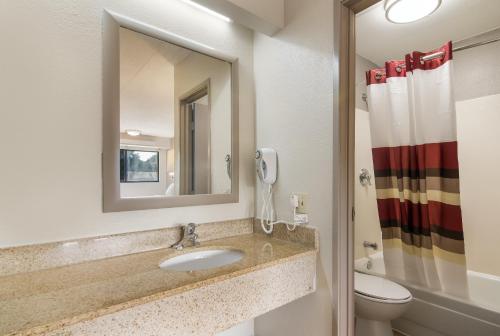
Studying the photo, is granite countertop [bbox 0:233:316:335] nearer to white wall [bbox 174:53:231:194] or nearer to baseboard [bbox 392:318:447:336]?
white wall [bbox 174:53:231:194]

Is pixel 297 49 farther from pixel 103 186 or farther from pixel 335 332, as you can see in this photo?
pixel 335 332

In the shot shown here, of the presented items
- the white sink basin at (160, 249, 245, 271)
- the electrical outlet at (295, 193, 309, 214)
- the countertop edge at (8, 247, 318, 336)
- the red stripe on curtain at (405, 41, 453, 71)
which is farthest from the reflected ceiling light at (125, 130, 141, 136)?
the red stripe on curtain at (405, 41, 453, 71)

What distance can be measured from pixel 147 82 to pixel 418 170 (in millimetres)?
2077

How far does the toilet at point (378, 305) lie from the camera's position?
156 centimetres

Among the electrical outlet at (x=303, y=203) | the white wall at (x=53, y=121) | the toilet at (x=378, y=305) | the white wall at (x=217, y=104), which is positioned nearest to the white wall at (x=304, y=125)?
the electrical outlet at (x=303, y=203)

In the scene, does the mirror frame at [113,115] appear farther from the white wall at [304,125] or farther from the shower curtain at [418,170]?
the shower curtain at [418,170]

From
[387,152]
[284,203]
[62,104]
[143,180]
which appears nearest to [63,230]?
[143,180]

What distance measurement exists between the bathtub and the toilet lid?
10.8 inches

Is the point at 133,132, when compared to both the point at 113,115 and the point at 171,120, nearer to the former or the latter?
the point at 113,115

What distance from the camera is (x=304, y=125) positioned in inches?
54.1

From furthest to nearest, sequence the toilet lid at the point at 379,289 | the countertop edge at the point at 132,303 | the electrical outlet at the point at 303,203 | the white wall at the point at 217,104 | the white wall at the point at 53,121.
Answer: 1. the toilet lid at the point at 379,289
2. the white wall at the point at 217,104
3. the electrical outlet at the point at 303,203
4. the white wall at the point at 53,121
5. the countertop edge at the point at 132,303

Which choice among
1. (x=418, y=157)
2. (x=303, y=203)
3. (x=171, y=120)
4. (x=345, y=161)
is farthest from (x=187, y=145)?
(x=418, y=157)

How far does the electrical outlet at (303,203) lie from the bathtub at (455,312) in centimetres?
123

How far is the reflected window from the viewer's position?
122cm
